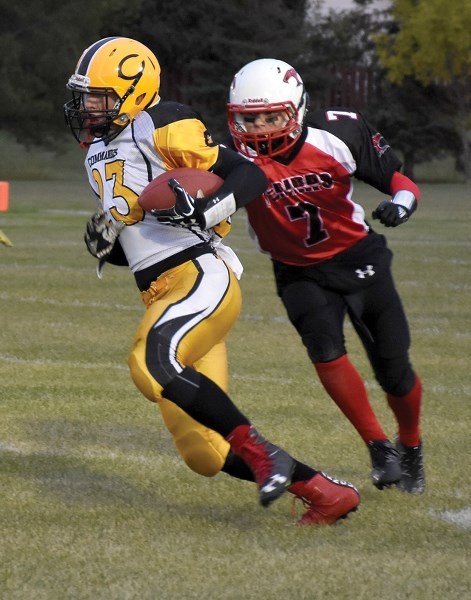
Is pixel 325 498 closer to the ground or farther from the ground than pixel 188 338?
closer to the ground

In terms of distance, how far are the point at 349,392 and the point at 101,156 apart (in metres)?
1.24

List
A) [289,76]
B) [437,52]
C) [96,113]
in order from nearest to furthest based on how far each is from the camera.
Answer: [96,113] → [289,76] → [437,52]

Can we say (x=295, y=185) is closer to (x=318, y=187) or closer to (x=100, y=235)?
(x=318, y=187)

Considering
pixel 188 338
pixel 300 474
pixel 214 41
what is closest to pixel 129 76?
pixel 188 338

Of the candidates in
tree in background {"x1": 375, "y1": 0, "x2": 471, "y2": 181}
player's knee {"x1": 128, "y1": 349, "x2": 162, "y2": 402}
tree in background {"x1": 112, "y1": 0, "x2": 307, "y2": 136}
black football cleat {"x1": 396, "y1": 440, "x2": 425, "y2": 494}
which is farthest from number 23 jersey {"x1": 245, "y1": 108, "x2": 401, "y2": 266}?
tree in background {"x1": 112, "y1": 0, "x2": 307, "y2": 136}

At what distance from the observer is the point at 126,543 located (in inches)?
157

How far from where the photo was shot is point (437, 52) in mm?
36875

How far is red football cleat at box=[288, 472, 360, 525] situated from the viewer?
4184mm

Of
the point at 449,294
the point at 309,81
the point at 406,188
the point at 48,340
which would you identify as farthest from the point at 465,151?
the point at 406,188

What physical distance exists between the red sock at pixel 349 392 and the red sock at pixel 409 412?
107 millimetres

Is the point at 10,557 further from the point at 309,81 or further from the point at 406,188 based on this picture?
the point at 309,81

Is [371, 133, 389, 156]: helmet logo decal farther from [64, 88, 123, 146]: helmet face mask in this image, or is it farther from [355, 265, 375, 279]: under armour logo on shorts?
[64, 88, 123, 146]: helmet face mask

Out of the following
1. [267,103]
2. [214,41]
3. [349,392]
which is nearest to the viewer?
[267,103]

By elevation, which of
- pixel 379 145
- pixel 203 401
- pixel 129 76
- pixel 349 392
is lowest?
pixel 349 392
